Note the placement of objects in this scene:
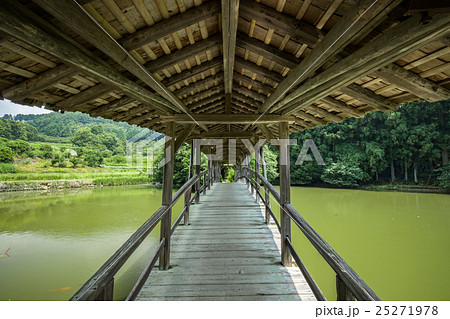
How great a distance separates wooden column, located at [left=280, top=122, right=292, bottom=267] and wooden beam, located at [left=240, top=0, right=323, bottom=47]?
1.54 metres

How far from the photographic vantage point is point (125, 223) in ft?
36.2

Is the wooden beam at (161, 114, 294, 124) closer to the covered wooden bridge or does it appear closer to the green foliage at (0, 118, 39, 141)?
the covered wooden bridge

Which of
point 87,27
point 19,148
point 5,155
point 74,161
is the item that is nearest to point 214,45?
point 87,27

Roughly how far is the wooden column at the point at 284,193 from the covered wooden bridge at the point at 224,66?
0.6 inches

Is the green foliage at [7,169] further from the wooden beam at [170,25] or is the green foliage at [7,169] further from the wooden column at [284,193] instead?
the wooden column at [284,193]

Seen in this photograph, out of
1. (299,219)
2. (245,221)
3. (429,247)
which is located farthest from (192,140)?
(429,247)

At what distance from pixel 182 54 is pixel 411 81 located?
194 centimetres

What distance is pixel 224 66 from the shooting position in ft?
6.79

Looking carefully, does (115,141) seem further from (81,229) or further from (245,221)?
(245,221)

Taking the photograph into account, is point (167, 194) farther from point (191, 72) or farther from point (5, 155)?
point (5, 155)

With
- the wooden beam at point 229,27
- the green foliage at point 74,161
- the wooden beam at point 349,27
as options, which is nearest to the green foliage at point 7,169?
the green foliage at point 74,161

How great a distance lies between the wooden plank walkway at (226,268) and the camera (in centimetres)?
209

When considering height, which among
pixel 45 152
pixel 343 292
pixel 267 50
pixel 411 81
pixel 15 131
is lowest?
pixel 343 292

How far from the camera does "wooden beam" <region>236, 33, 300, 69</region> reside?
192 cm
